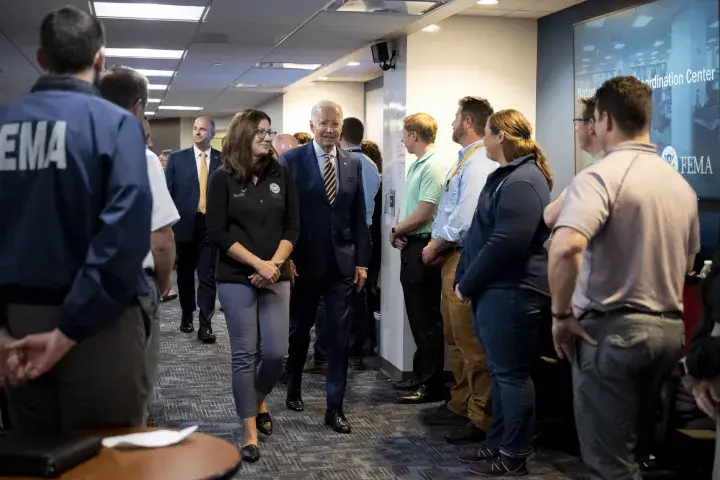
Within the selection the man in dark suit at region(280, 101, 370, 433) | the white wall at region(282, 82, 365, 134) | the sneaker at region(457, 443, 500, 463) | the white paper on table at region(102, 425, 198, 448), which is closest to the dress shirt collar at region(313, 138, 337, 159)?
the man in dark suit at region(280, 101, 370, 433)

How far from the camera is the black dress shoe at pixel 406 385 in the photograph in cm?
527

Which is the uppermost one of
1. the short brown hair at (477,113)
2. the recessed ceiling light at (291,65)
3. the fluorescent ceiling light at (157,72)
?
the fluorescent ceiling light at (157,72)

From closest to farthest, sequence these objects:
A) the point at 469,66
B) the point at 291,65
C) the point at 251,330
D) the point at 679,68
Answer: the point at 251,330 → the point at 679,68 → the point at 469,66 → the point at 291,65

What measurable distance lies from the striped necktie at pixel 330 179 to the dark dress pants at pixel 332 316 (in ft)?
1.33

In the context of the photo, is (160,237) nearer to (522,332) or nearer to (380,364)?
(522,332)

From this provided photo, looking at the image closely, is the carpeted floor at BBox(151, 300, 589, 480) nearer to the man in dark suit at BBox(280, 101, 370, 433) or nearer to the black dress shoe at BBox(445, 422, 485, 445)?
the black dress shoe at BBox(445, 422, 485, 445)

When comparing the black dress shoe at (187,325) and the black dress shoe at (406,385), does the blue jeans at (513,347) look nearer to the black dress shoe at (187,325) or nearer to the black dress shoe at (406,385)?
the black dress shoe at (406,385)

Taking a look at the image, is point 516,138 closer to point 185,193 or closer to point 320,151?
point 320,151

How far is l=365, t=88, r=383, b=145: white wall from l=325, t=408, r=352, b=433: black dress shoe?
17.9 feet

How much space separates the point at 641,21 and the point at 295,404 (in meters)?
2.79

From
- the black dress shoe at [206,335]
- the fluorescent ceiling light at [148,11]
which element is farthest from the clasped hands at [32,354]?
the black dress shoe at [206,335]

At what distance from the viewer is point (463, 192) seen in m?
4.42

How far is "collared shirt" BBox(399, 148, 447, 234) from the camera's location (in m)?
4.98

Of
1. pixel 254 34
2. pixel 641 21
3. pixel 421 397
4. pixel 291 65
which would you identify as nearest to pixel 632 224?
pixel 641 21
